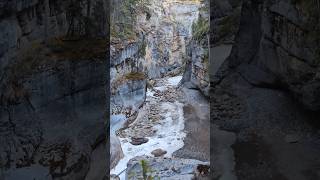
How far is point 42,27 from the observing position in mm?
5051

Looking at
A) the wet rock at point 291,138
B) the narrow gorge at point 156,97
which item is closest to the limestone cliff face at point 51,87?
the wet rock at point 291,138

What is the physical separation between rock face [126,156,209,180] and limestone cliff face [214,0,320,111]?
5552 mm

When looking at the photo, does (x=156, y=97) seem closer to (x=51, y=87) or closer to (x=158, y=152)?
(x=158, y=152)

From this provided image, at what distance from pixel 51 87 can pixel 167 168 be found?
6.92 metres

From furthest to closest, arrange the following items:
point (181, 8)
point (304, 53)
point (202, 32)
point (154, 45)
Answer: point (181, 8) < point (154, 45) < point (202, 32) < point (304, 53)

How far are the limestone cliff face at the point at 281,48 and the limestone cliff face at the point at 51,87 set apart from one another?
186cm

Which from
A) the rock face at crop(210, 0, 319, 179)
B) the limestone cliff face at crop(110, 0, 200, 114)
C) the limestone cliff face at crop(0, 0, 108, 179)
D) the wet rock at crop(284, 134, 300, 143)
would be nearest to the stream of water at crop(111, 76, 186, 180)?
the limestone cliff face at crop(110, 0, 200, 114)

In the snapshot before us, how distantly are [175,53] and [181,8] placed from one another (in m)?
3.27

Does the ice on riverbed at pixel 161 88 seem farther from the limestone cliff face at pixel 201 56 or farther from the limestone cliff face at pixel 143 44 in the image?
the limestone cliff face at pixel 201 56

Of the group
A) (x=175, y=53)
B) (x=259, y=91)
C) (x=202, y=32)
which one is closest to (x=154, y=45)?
(x=175, y=53)

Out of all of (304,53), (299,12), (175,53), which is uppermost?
(299,12)

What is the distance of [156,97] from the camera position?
22.1 meters

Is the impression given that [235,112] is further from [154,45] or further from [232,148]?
[154,45]

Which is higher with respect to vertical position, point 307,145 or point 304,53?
point 304,53
